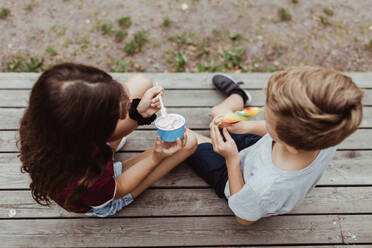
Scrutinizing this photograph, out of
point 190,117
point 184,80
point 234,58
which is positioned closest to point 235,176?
point 190,117

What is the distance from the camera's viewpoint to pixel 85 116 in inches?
43.5

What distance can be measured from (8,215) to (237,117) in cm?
163

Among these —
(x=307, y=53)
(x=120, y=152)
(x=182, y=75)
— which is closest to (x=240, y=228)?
(x=120, y=152)

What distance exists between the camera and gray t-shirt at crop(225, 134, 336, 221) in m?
1.31

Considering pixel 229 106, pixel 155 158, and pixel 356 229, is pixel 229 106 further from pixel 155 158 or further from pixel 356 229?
pixel 356 229

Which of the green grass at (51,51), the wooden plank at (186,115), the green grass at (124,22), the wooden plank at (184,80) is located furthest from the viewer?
the green grass at (124,22)

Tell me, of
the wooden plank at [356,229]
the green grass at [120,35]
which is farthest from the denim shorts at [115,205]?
the green grass at [120,35]

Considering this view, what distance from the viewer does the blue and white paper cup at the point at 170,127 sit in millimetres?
1488

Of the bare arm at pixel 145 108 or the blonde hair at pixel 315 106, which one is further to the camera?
the bare arm at pixel 145 108

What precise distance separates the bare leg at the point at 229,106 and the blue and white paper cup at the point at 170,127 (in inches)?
27.2

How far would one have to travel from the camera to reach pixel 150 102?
1.78m

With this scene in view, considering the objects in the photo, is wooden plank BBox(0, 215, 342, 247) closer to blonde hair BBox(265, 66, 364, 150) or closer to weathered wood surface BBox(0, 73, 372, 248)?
weathered wood surface BBox(0, 73, 372, 248)

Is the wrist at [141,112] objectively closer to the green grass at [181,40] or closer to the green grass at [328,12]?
the green grass at [181,40]

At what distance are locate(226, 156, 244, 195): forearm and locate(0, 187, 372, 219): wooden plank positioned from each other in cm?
39
